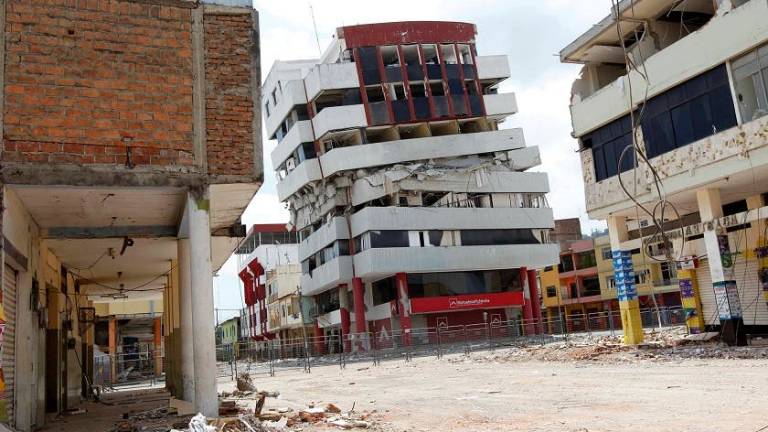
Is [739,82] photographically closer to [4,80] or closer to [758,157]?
[758,157]

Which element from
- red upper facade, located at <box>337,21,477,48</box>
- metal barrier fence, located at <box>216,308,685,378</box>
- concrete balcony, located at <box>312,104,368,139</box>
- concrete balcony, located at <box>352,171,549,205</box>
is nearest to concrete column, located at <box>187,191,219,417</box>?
metal barrier fence, located at <box>216,308,685,378</box>

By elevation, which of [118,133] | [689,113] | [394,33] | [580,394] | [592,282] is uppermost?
[394,33]

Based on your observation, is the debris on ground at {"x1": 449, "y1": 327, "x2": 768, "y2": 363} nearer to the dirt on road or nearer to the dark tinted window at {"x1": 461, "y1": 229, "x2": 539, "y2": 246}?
the dirt on road

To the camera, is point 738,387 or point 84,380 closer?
point 738,387

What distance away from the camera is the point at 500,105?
52.5 m

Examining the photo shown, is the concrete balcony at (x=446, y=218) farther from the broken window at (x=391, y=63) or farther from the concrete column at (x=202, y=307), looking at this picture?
the concrete column at (x=202, y=307)

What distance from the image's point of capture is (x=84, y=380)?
21.8 metres

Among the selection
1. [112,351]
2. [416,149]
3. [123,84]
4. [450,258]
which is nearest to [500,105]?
[416,149]

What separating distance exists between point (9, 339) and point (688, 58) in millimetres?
19248

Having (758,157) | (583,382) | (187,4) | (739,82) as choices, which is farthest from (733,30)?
(187,4)

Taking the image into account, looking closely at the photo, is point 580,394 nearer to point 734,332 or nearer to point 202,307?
point 202,307

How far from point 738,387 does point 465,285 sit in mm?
39077

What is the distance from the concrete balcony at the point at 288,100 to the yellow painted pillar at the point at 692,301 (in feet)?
112

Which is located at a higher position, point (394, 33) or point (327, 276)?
point (394, 33)
